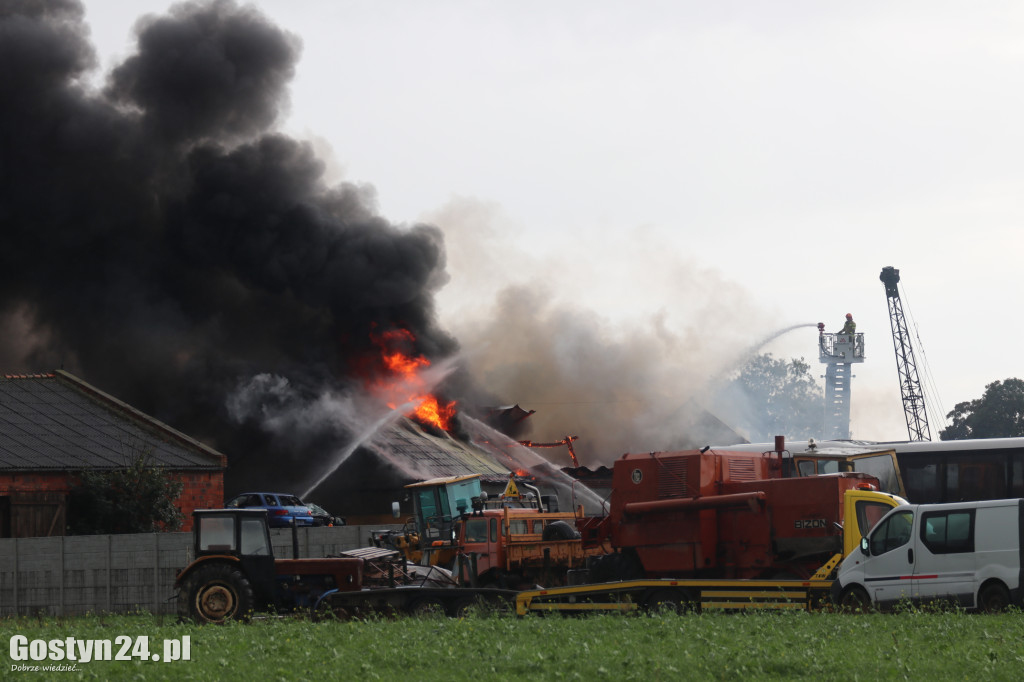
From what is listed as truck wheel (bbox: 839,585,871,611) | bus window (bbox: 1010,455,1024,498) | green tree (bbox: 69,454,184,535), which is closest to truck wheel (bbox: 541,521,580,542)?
truck wheel (bbox: 839,585,871,611)

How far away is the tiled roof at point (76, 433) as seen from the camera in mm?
35906

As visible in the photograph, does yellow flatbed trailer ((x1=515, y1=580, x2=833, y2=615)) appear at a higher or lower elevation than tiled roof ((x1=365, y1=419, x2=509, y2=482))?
lower

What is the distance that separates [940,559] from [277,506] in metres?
26.9

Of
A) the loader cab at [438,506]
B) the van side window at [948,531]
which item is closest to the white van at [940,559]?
the van side window at [948,531]

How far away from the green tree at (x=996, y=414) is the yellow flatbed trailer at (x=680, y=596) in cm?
9102

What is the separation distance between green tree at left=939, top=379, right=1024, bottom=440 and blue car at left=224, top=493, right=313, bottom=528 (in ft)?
257

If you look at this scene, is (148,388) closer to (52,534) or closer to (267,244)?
(267,244)

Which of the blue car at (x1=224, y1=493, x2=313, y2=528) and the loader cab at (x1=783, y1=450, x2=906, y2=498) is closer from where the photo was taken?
the loader cab at (x1=783, y1=450, x2=906, y2=498)

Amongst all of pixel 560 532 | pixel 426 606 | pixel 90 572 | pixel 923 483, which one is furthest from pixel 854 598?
pixel 90 572

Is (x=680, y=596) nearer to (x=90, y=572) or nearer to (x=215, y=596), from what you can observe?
(x=215, y=596)

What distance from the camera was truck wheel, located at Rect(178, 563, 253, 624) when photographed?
20.9m

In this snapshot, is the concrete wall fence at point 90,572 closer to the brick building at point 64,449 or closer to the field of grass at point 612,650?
the brick building at point 64,449

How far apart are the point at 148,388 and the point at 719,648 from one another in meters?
44.3

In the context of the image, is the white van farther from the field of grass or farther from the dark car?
the dark car
